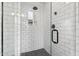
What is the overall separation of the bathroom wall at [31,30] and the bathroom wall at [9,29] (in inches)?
22.1

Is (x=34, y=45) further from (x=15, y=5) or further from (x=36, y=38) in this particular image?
(x=15, y=5)

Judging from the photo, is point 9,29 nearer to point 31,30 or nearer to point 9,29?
point 9,29

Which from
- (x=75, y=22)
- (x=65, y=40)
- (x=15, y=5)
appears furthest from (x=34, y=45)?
(x=75, y=22)

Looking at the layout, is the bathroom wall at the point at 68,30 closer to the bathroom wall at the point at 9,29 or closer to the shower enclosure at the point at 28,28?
the shower enclosure at the point at 28,28

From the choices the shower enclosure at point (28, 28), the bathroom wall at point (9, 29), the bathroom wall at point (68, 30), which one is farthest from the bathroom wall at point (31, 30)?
the bathroom wall at point (68, 30)

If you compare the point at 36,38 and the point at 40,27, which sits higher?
the point at 40,27

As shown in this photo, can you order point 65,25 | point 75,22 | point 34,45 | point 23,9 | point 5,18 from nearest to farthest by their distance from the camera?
point 75,22 → point 65,25 → point 5,18 → point 23,9 → point 34,45

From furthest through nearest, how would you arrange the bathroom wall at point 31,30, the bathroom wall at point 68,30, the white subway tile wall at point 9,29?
the bathroom wall at point 31,30 < the white subway tile wall at point 9,29 < the bathroom wall at point 68,30

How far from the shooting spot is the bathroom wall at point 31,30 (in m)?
2.14

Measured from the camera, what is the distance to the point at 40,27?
2510 mm

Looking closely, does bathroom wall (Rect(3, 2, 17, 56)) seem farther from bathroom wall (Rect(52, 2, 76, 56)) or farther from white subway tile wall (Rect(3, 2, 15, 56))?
bathroom wall (Rect(52, 2, 76, 56))

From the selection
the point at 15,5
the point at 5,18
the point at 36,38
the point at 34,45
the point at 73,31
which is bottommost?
the point at 34,45

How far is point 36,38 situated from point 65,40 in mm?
1320

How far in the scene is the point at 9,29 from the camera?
1.44 m
